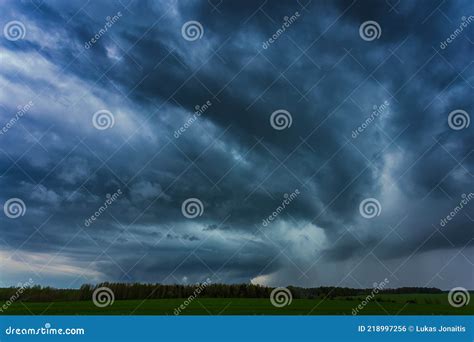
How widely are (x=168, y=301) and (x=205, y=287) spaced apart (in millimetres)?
2243

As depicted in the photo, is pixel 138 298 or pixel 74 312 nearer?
pixel 74 312

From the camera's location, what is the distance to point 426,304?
24.7 m

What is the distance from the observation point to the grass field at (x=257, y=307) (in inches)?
925

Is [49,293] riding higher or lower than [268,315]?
higher

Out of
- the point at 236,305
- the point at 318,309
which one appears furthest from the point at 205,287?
the point at 318,309

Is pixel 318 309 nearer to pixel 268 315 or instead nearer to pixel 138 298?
pixel 268 315

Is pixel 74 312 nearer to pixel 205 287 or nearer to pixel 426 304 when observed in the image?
pixel 205 287

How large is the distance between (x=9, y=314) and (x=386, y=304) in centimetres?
1854

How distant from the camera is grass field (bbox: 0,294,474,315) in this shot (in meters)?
23.5

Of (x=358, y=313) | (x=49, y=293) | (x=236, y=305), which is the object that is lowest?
(x=358, y=313)

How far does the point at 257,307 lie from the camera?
25.1 metres
